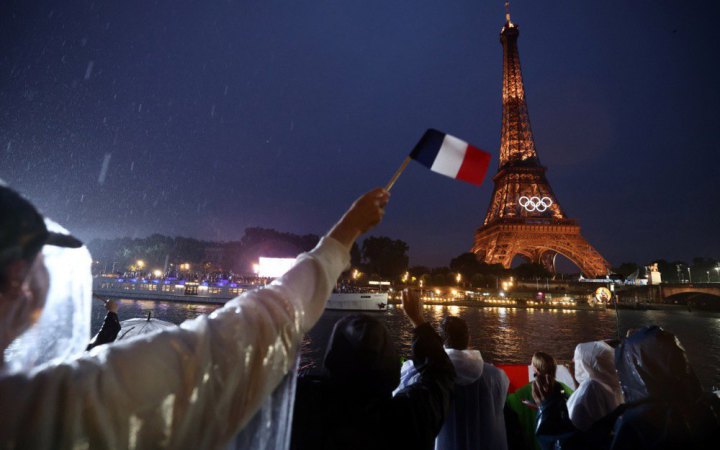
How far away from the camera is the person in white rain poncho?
57cm

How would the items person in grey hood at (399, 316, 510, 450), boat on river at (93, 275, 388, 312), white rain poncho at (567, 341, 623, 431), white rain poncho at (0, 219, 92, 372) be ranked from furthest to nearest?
boat on river at (93, 275, 388, 312) → person in grey hood at (399, 316, 510, 450) → white rain poncho at (567, 341, 623, 431) → white rain poncho at (0, 219, 92, 372)

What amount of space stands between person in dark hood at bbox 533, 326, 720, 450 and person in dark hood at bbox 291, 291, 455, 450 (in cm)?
111

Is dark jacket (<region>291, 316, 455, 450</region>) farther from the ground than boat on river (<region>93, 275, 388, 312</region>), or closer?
farther from the ground

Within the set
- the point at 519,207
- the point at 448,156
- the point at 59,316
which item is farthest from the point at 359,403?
the point at 519,207

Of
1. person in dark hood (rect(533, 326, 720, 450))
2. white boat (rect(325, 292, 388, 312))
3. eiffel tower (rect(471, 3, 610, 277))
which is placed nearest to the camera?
person in dark hood (rect(533, 326, 720, 450))

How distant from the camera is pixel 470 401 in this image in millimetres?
2984

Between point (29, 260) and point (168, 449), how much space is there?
505 millimetres

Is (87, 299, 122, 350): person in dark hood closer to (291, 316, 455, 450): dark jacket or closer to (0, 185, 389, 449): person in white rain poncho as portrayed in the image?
(291, 316, 455, 450): dark jacket

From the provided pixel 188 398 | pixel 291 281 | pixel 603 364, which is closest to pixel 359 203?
pixel 291 281

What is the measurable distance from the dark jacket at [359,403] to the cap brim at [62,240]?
1.06 m

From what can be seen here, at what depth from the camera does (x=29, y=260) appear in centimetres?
77

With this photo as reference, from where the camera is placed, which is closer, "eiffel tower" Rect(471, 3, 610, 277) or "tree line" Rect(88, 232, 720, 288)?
"eiffel tower" Rect(471, 3, 610, 277)

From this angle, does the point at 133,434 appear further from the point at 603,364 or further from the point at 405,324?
the point at 405,324

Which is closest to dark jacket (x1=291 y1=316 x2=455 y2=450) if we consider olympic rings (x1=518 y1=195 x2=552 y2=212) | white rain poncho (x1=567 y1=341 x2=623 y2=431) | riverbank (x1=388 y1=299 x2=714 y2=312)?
white rain poncho (x1=567 y1=341 x2=623 y2=431)
